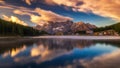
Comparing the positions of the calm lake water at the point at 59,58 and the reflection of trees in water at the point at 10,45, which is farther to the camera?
the reflection of trees in water at the point at 10,45

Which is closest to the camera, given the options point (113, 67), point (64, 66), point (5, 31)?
point (113, 67)

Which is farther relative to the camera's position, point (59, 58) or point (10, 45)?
point (10, 45)

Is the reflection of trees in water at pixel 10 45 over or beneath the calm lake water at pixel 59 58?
beneath

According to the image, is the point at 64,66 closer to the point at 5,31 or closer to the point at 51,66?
the point at 51,66

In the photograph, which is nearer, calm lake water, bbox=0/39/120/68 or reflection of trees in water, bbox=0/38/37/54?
calm lake water, bbox=0/39/120/68

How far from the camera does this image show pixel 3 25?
19912 cm

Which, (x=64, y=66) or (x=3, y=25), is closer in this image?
(x=64, y=66)

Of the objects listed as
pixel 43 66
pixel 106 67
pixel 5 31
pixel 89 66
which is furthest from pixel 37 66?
pixel 5 31

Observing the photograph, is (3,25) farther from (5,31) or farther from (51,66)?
(51,66)

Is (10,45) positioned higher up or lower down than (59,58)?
lower down

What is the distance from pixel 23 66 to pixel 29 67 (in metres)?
1.00

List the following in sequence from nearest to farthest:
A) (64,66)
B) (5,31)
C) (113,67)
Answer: (113,67) < (64,66) < (5,31)

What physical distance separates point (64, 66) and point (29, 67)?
3817mm

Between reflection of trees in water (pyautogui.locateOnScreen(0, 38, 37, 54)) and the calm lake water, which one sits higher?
the calm lake water
